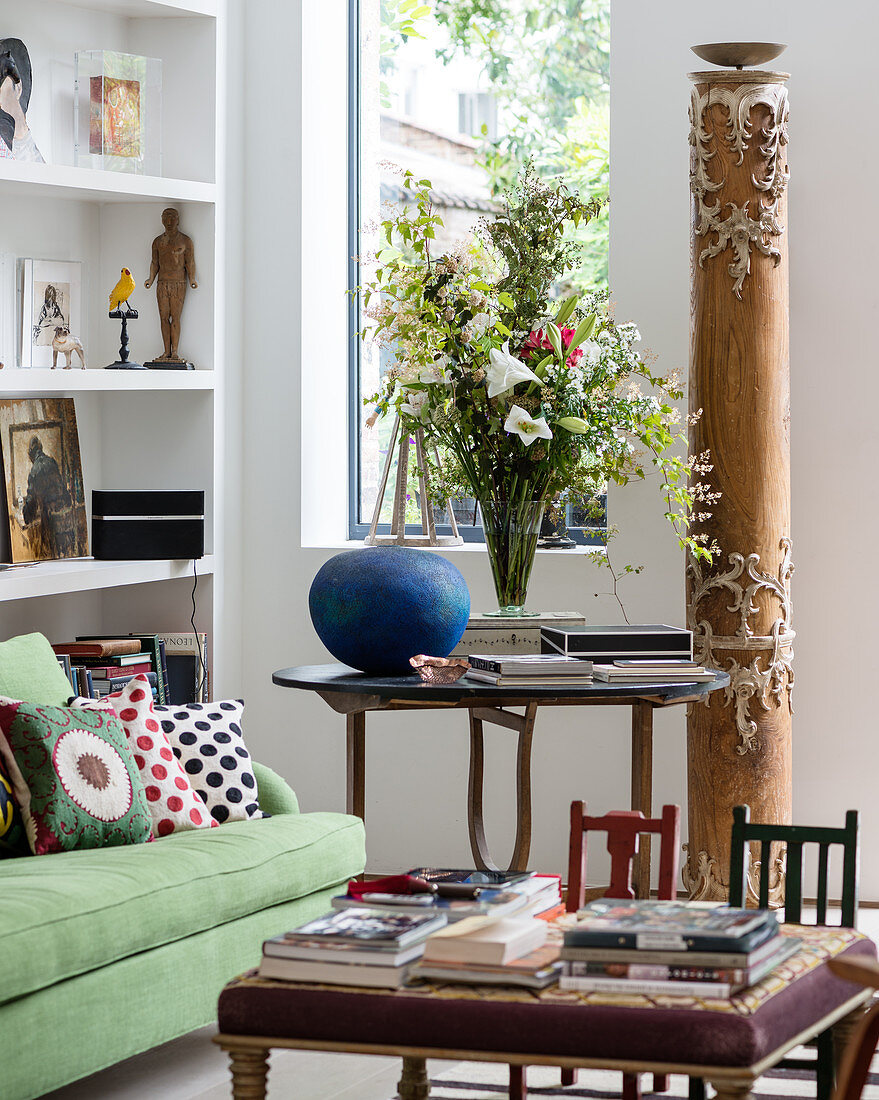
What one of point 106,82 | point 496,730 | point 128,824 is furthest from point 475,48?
A: point 128,824

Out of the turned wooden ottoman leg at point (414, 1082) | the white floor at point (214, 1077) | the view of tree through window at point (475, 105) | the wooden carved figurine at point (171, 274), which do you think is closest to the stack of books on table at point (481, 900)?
the turned wooden ottoman leg at point (414, 1082)

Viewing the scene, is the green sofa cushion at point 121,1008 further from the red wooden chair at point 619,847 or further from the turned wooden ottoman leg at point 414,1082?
the red wooden chair at point 619,847

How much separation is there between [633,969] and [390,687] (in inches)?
56.9

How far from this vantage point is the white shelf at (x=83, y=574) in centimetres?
391

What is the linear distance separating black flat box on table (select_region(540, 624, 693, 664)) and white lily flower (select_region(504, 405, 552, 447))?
1.49 feet

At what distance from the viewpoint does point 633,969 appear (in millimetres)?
1982

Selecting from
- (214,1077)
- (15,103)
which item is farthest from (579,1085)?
(15,103)

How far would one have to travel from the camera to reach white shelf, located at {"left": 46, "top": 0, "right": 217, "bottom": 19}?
4469 millimetres

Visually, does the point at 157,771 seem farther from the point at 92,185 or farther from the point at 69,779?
the point at 92,185

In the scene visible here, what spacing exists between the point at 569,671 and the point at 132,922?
1110 mm

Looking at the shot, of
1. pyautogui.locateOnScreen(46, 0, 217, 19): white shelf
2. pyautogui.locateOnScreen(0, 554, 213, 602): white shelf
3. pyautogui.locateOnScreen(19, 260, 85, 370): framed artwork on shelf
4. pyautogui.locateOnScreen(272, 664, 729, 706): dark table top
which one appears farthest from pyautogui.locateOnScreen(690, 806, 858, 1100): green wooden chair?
pyautogui.locateOnScreen(46, 0, 217, 19): white shelf

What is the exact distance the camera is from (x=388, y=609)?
3475mm

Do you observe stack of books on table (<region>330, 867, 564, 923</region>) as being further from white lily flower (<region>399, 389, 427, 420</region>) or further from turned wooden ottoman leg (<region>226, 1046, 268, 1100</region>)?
white lily flower (<region>399, 389, 427, 420</region>)

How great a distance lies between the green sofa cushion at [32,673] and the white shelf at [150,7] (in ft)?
Answer: 6.49
